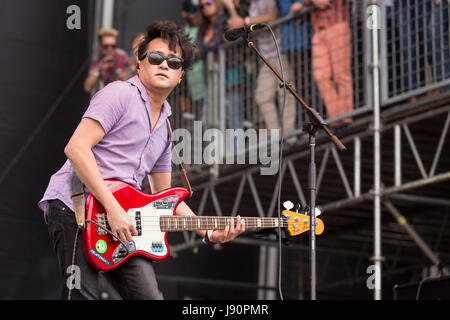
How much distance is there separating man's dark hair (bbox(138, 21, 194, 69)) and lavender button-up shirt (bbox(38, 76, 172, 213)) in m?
0.27

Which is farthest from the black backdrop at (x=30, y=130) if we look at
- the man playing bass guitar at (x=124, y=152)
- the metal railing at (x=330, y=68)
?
the man playing bass guitar at (x=124, y=152)

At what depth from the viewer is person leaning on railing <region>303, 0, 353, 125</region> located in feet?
25.3

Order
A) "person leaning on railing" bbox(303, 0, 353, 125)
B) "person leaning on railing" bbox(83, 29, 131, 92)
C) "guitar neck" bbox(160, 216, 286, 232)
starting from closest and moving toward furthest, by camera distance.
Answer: "guitar neck" bbox(160, 216, 286, 232) < "person leaning on railing" bbox(303, 0, 353, 125) < "person leaning on railing" bbox(83, 29, 131, 92)

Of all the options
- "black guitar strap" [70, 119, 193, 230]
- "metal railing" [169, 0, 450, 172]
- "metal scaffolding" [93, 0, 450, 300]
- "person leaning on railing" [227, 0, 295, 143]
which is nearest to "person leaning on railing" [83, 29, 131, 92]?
"metal scaffolding" [93, 0, 450, 300]

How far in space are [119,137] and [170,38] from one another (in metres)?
0.63

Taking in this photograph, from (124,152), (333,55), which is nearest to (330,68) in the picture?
(333,55)

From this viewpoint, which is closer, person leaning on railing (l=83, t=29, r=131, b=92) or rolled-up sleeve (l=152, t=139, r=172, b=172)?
rolled-up sleeve (l=152, t=139, r=172, b=172)

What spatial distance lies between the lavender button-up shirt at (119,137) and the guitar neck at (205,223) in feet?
0.81

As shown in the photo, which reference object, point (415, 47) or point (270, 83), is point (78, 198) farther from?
point (270, 83)

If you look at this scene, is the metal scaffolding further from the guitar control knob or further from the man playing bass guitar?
the man playing bass guitar

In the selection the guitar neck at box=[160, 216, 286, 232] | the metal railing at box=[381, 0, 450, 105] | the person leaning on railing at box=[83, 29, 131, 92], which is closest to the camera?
the guitar neck at box=[160, 216, 286, 232]

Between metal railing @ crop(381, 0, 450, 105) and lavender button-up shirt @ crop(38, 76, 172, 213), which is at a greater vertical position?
metal railing @ crop(381, 0, 450, 105)

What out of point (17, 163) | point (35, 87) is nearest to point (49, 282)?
point (17, 163)
